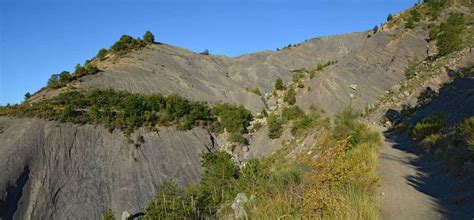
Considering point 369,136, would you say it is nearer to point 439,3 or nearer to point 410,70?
point 410,70

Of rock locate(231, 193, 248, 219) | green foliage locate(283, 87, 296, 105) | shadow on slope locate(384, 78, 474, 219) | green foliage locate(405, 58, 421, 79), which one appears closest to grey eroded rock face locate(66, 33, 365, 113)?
green foliage locate(283, 87, 296, 105)

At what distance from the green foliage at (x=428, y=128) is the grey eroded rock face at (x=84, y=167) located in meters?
22.7

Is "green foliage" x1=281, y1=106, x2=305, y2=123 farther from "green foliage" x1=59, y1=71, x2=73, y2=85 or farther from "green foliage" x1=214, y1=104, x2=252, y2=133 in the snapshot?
"green foliage" x1=59, y1=71, x2=73, y2=85

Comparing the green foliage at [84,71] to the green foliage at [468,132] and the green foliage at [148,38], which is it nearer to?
the green foliage at [148,38]

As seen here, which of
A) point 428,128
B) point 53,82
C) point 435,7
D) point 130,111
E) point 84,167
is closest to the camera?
point 428,128

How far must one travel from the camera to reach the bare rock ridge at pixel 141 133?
3469 centimetres

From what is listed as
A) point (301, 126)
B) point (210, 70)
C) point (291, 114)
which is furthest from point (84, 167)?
point (210, 70)

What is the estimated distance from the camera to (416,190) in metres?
10.7

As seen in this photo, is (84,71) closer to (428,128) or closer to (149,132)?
(149,132)

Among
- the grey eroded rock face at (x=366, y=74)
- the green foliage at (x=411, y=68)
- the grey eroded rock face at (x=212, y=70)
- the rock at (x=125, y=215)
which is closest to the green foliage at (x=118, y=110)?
the grey eroded rock face at (x=212, y=70)

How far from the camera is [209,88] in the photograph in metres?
64.4

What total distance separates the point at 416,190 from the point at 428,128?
8.11 m

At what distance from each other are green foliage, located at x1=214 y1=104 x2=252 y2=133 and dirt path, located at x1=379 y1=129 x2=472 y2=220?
35.8m

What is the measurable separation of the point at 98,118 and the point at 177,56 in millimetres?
29627
